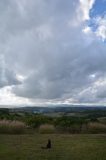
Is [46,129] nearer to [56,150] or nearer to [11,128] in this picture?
[11,128]

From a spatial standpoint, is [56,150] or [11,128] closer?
[56,150]

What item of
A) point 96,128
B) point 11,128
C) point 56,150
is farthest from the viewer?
point 96,128

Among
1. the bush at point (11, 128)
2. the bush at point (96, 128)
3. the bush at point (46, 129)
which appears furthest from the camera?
the bush at point (96, 128)

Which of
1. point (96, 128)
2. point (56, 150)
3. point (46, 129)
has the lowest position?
point (56, 150)

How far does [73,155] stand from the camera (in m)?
15.4

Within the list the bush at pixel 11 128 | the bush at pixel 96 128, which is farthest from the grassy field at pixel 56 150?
the bush at pixel 96 128

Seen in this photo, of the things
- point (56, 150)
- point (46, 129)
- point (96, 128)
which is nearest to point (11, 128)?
point (46, 129)

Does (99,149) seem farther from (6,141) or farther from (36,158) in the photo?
(6,141)

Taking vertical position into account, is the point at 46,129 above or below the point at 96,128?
below

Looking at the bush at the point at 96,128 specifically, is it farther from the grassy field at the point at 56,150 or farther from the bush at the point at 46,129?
the grassy field at the point at 56,150

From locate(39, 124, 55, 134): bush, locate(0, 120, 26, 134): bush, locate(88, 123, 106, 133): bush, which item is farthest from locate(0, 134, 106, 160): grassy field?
locate(88, 123, 106, 133): bush

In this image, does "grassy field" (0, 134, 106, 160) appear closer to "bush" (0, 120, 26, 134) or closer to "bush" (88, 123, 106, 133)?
"bush" (0, 120, 26, 134)

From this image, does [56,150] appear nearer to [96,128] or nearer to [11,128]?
[11,128]

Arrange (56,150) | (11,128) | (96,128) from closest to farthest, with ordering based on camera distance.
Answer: (56,150) < (11,128) < (96,128)
